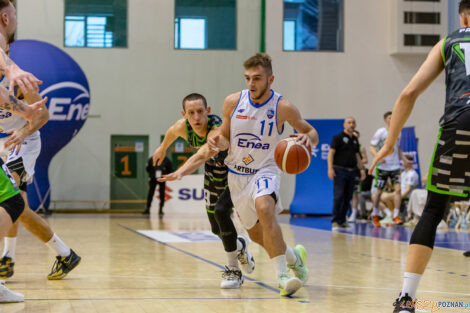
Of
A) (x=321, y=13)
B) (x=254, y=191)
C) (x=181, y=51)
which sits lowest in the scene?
(x=254, y=191)

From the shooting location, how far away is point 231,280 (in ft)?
16.4

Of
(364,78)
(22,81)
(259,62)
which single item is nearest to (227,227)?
(259,62)

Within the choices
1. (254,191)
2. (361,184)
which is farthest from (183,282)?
(361,184)

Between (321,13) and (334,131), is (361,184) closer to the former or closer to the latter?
(334,131)

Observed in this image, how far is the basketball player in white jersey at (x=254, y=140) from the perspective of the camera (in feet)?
15.7

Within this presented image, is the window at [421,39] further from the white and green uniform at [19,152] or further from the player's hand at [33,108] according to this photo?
the player's hand at [33,108]

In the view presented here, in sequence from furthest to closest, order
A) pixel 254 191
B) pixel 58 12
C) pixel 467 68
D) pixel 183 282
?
1. pixel 58 12
2. pixel 183 282
3. pixel 254 191
4. pixel 467 68

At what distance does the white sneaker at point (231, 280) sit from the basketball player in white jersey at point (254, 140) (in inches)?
15.8

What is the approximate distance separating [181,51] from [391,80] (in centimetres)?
708

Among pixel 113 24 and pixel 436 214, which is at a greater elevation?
pixel 113 24

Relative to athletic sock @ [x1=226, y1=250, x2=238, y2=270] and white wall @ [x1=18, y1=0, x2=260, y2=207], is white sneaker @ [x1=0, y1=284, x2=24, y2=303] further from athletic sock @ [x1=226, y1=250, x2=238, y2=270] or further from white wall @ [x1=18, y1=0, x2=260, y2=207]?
white wall @ [x1=18, y1=0, x2=260, y2=207]

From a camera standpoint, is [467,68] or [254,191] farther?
[254,191]

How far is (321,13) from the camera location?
21.2 metres

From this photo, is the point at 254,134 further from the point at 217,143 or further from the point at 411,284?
the point at 411,284
